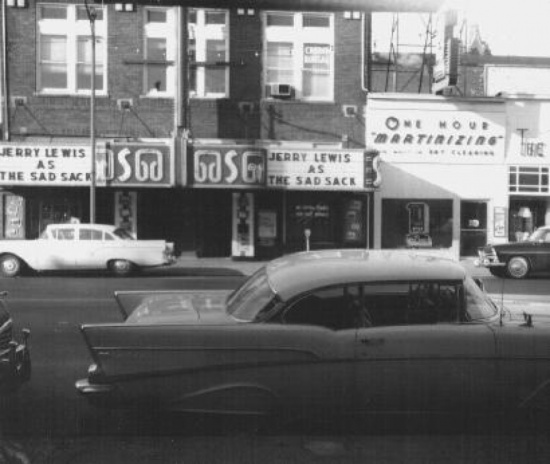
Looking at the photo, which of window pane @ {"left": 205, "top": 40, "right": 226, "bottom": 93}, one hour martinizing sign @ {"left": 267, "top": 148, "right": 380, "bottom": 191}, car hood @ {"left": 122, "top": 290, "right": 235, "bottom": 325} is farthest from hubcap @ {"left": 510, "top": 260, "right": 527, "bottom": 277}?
car hood @ {"left": 122, "top": 290, "right": 235, "bottom": 325}

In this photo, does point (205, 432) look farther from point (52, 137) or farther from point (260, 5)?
point (52, 137)

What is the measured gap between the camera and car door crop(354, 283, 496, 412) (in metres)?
5.45

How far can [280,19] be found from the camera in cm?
2409

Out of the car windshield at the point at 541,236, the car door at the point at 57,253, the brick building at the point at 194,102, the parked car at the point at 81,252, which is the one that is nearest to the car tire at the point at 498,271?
the car windshield at the point at 541,236

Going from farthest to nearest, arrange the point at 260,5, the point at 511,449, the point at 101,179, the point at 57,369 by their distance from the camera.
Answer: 1. the point at 101,179
2. the point at 57,369
3. the point at 260,5
4. the point at 511,449

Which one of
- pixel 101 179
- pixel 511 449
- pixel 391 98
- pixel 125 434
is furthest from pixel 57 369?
pixel 391 98

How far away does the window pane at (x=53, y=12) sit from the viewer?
23.6 metres

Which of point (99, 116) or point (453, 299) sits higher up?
point (99, 116)

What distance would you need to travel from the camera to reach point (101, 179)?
22.1m

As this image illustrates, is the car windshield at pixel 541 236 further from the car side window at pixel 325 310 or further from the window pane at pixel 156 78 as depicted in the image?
the car side window at pixel 325 310

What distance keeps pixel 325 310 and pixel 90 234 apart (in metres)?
14.6

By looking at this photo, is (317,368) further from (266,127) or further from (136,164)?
(266,127)

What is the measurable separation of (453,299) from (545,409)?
101 cm

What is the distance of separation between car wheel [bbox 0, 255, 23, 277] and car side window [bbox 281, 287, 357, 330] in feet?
48.5
